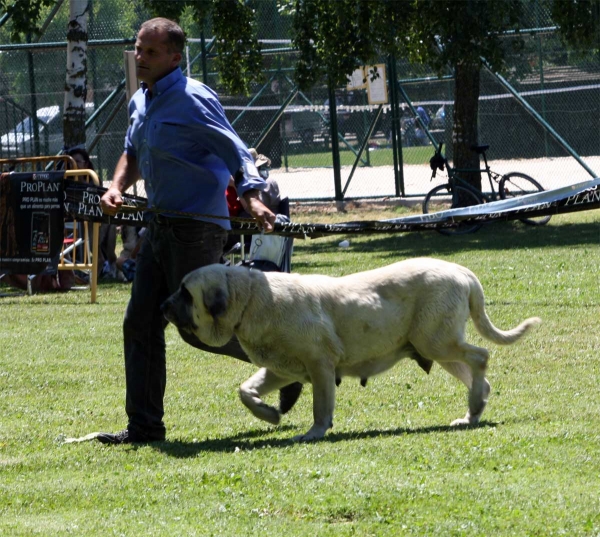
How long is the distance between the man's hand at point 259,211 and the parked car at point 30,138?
1458 cm

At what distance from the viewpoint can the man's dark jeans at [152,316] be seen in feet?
18.9

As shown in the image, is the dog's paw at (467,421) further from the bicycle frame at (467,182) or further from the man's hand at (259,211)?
the bicycle frame at (467,182)

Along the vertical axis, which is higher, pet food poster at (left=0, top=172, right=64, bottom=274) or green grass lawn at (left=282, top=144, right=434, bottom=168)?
green grass lawn at (left=282, top=144, right=434, bottom=168)

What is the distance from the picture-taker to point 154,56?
5598mm

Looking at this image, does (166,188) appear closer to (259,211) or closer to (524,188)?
(259,211)

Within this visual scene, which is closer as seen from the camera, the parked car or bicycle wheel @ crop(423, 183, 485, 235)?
bicycle wheel @ crop(423, 183, 485, 235)

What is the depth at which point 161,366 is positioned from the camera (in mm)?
5953

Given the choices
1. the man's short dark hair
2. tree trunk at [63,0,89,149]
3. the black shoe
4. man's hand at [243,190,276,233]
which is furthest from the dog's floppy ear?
tree trunk at [63,0,89,149]

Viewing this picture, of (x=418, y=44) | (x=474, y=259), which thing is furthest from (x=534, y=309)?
(x=418, y=44)

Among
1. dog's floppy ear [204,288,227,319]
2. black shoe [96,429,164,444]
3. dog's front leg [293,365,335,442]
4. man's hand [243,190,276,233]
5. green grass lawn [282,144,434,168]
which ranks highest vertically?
green grass lawn [282,144,434,168]

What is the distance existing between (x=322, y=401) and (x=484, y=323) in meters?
1.08

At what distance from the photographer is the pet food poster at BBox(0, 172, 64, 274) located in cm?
1198

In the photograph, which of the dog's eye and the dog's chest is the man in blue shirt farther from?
A: the dog's chest

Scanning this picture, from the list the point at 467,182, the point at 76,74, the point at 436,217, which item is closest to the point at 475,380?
the point at 436,217
